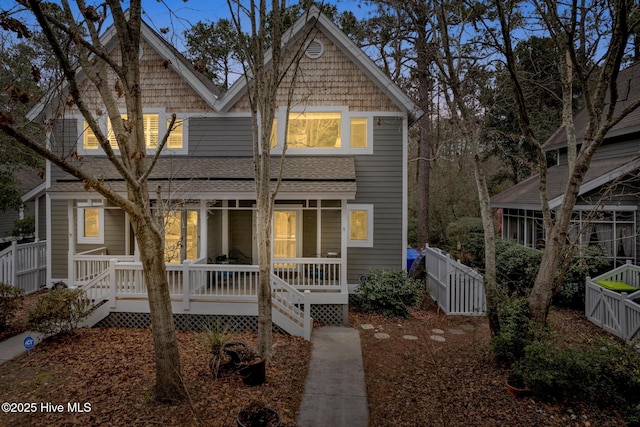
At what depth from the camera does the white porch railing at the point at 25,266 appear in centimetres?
1084

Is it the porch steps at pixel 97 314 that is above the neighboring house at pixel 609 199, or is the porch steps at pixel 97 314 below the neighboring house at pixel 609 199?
below

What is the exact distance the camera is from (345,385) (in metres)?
5.87

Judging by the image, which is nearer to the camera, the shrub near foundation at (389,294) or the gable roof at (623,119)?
the shrub near foundation at (389,294)

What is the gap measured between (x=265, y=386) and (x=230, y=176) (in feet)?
20.1

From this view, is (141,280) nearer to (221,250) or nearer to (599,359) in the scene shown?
(221,250)

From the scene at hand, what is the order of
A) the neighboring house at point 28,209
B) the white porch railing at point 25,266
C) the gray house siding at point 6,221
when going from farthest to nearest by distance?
the gray house siding at point 6,221, the neighboring house at point 28,209, the white porch railing at point 25,266

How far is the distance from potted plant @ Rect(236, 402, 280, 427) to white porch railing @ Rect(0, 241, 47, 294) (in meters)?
9.77

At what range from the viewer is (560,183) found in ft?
43.9

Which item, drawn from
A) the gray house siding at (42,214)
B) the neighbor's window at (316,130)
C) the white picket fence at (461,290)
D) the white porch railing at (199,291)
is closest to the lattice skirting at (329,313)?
the white porch railing at (199,291)

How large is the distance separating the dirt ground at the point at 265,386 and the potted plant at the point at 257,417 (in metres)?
0.51

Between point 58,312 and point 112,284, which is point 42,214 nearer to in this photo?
point 112,284

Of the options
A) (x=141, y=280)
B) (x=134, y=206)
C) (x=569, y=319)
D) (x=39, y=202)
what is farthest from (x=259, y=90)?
(x=39, y=202)

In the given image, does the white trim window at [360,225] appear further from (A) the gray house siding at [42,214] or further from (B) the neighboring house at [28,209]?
(A) the gray house siding at [42,214]

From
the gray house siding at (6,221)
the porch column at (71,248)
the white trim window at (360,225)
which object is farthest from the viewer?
the gray house siding at (6,221)
